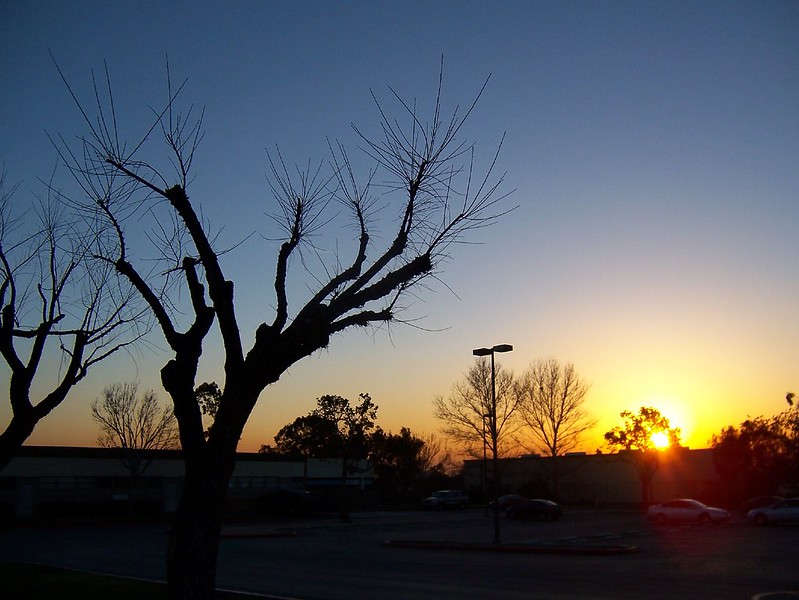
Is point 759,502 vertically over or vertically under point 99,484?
under

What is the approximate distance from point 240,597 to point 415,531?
27.0 meters

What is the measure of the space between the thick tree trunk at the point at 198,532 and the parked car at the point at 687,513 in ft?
133

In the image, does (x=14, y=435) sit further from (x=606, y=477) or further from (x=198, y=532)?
(x=606, y=477)

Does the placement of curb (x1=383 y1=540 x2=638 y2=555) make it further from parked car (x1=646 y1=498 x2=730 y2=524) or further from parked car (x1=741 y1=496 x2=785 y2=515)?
parked car (x1=741 y1=496 x2=785 y2=515)

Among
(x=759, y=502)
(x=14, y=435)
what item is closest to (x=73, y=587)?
(x=14, y=435)

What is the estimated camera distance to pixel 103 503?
2202 inches

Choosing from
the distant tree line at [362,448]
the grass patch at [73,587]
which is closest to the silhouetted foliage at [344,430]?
the distant tree line at [362,448]

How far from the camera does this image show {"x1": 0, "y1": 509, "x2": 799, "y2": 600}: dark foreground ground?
17.2 meters

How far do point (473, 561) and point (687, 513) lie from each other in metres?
23.6

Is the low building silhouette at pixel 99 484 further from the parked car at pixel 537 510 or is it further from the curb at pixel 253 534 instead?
the curb at pixel 253 534

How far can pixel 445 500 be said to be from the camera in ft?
228

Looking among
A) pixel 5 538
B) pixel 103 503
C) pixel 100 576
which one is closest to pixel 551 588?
pixel 100 576

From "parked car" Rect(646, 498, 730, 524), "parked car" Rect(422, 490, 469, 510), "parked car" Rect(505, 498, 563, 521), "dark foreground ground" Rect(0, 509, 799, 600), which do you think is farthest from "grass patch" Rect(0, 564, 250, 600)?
"parked car" Rect(422, 490, 469, 510)

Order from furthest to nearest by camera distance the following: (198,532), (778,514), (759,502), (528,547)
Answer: (759,502), (778,514), (528,547), (198,532)
